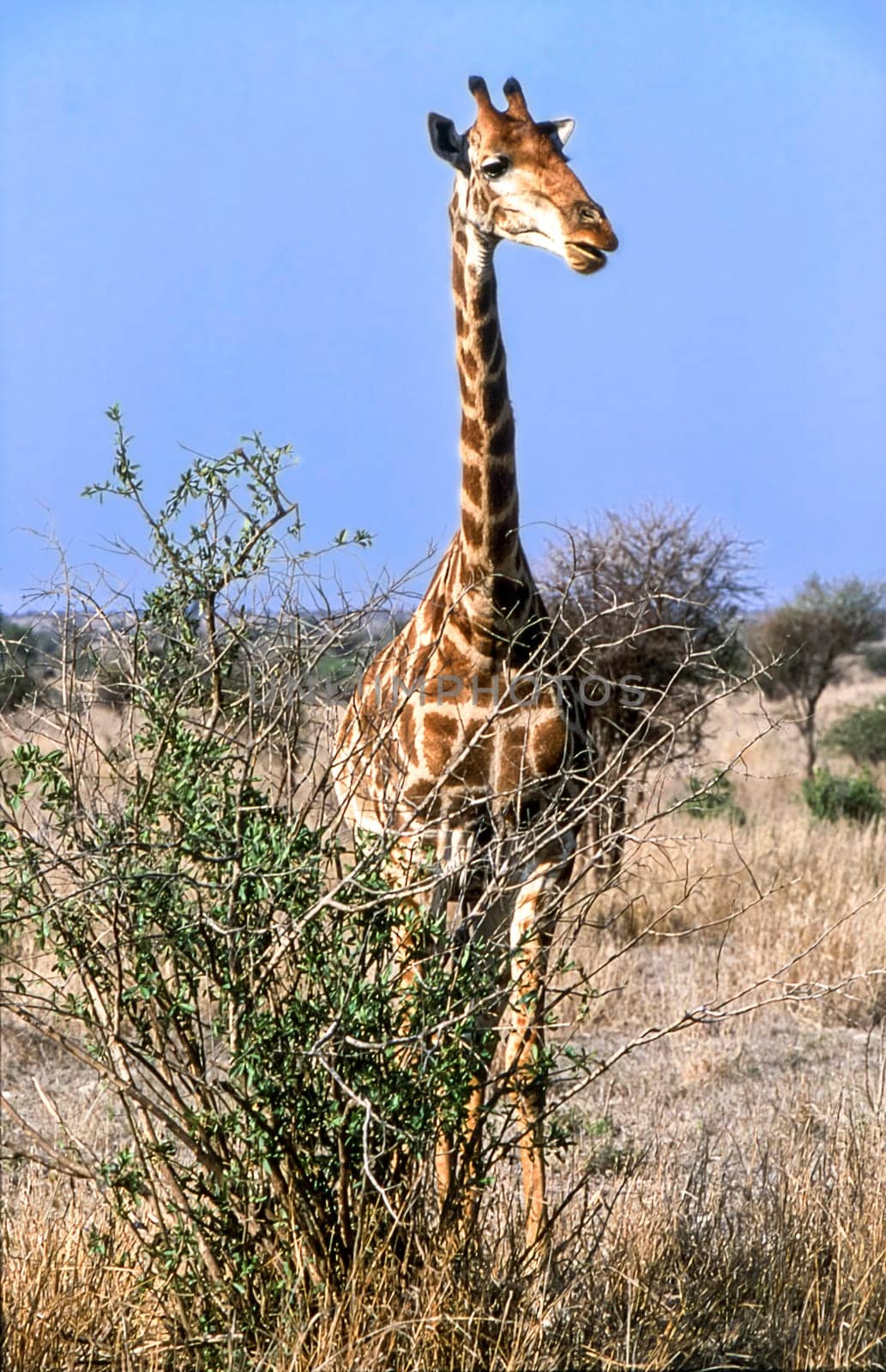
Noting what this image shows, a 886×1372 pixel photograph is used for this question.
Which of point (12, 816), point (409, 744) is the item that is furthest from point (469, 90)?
point (12, 816)

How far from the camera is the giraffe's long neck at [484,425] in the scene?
4.47 meters

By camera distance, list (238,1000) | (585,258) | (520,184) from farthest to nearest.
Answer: (520,184)
(585,258)
(238,1000)

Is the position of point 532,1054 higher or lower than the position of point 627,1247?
higher

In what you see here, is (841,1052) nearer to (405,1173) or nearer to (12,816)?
(405,1173)

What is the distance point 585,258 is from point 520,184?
0.49 metres

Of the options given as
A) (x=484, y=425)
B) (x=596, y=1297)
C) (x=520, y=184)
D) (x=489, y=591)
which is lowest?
(x=596, y=1297)

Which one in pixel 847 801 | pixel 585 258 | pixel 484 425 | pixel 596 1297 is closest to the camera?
pixel 596 1297

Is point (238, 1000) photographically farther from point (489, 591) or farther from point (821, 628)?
point (821, 628)

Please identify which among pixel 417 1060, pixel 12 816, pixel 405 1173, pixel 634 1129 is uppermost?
pixel 12 816

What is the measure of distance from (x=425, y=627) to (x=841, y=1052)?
9.70 feet

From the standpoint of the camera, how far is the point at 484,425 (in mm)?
4547

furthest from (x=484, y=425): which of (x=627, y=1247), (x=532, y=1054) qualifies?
(x=627, y=1247)

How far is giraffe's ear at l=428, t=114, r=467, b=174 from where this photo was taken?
184 inches

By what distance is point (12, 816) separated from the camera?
2943 millimetres
